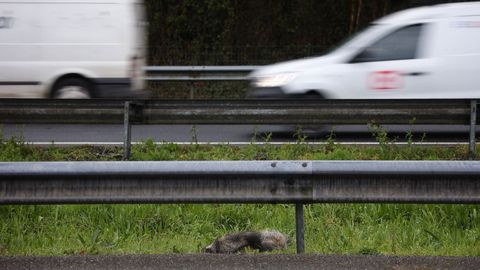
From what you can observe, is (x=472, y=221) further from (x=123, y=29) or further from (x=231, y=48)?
(x=231, y=48)

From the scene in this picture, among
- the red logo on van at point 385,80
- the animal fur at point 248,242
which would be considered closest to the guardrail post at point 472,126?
the red logo on van at point 385,80

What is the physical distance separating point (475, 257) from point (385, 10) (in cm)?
1853

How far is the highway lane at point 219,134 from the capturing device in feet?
34.9

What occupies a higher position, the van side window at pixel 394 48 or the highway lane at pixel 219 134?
the van side window at pixel 394 48

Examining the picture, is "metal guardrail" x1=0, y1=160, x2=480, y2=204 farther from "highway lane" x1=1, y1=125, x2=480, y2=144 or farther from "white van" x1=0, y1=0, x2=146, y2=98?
"white van" x1=0, y1=0, x2=146, y2=98

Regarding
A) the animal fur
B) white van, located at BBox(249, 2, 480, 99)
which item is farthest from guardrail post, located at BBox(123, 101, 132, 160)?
the animal fur

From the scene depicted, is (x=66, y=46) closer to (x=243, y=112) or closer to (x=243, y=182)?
(x=243, y=112)

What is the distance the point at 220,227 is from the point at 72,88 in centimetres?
679

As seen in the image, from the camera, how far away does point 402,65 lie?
10688 millimetres

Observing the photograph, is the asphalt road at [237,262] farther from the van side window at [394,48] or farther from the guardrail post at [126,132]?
the van side window at [394,48]

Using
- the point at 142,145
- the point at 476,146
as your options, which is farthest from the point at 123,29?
the point at 476,146

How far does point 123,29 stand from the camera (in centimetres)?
1246

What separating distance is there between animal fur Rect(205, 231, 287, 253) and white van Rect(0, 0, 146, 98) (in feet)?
23.8

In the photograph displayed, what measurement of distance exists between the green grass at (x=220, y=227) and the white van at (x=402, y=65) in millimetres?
4146
